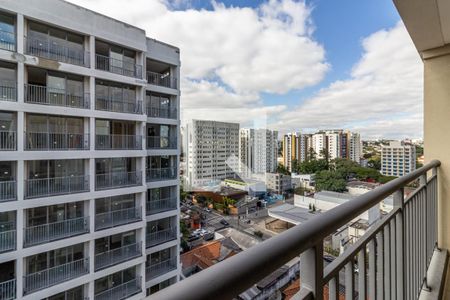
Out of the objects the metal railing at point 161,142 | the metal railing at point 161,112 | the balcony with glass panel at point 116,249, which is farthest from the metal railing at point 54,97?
the balcony with glass panel at point 116,249

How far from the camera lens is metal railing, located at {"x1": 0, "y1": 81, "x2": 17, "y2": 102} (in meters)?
3.27

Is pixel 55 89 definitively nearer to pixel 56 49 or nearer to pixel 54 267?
pixel 56 49

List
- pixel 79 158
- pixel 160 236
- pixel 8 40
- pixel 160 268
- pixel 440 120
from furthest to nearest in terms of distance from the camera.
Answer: pixel 160 236, pixel 160 268, pixel 79 158, pixel 8 40, pixel 440 120

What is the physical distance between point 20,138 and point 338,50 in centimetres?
458

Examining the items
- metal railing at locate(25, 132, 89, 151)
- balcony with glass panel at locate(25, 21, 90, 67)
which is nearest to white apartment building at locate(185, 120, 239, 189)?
metal railing at locate(25, 132, 89, 151)

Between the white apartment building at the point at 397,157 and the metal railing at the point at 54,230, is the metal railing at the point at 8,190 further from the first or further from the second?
the white apartment building at the point at 397,157

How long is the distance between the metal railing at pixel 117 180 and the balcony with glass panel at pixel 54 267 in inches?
39.8

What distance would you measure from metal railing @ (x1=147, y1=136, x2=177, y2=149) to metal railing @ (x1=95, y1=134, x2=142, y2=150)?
419 millimetres

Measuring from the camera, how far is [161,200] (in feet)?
17.7

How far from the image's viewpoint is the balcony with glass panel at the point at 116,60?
4.33 metres

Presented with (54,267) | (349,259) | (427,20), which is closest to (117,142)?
(54,267)

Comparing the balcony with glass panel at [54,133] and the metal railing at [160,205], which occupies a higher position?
the balcony with glass panel at [54,133]

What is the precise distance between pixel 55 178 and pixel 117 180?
3.17ft

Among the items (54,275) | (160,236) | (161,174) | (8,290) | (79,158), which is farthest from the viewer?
(161,174)
